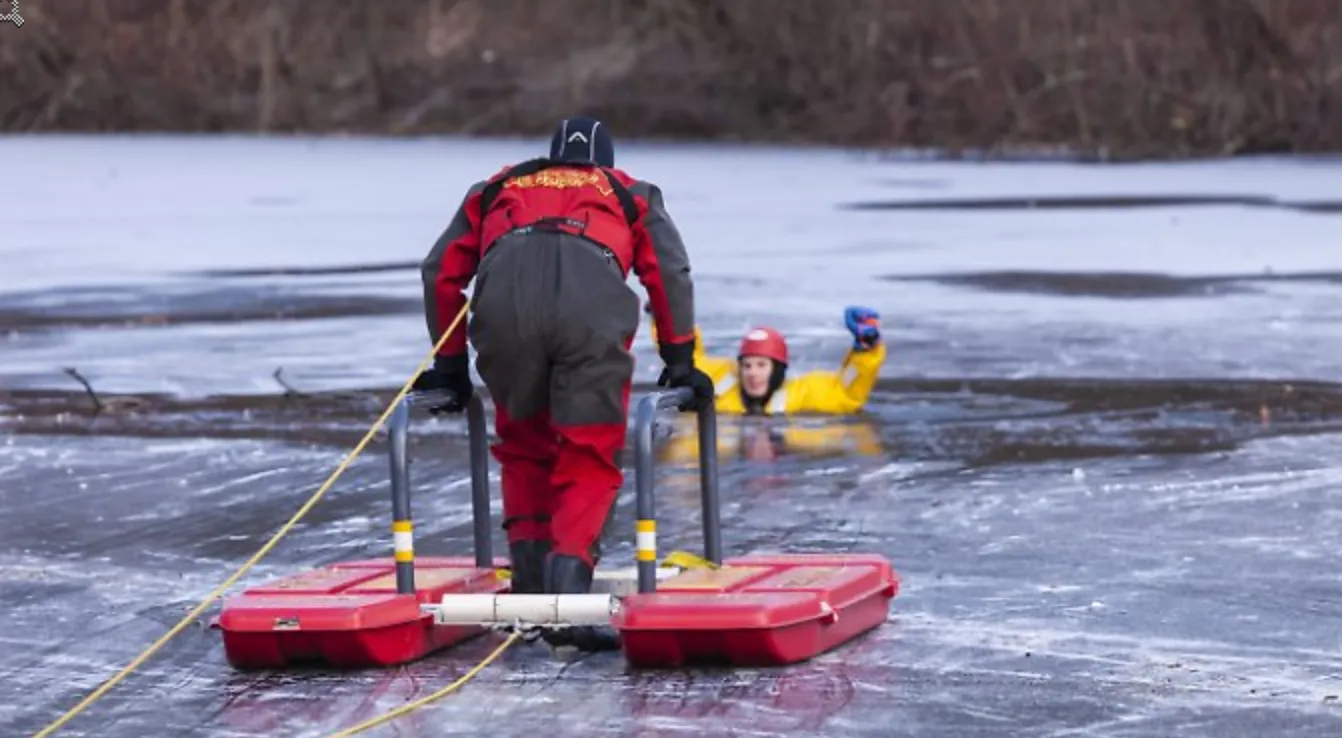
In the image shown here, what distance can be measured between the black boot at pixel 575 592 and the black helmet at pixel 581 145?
3.61 feet

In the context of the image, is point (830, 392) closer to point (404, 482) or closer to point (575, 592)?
point (575, 592)

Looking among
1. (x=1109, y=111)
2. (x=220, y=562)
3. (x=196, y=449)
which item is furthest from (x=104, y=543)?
(x=1109, y=111)

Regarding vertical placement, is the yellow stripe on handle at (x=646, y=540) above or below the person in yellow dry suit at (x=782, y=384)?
above

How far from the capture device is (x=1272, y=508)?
34.7ft

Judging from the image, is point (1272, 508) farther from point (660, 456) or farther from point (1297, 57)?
point (1297, 57)

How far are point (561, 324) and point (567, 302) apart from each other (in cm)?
6

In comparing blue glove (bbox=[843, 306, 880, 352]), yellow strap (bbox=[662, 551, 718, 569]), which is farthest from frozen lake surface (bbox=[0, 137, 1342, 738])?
yellow strap (bbox=[662, 551, 718, 569])

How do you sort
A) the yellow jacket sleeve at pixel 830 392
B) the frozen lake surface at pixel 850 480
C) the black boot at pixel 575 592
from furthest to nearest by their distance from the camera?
the yellow jacket sleeve at pixel 830 392 < the black boot at pixel 575 592 < the frozen lake surface at pixel 850 480

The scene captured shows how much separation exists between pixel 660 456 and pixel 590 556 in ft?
16.0

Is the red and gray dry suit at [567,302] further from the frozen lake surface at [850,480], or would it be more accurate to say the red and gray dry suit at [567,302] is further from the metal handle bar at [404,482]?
the frozen lake surface at [850,480]

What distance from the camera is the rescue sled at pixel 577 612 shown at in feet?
24.7

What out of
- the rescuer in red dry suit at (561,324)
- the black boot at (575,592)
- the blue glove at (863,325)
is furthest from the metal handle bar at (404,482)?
the blue glove at (863,325)

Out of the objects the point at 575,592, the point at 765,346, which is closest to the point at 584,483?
the point at 575,592

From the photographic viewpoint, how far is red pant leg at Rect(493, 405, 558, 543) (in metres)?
8.11
